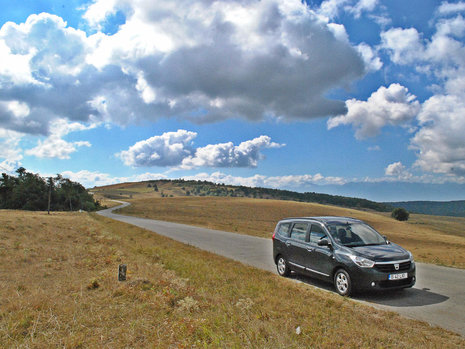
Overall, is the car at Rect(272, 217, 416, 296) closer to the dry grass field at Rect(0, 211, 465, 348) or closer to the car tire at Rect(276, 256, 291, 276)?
the car tire at Rect(276, 256, 291, 276)

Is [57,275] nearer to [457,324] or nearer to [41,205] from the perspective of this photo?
[457,324]

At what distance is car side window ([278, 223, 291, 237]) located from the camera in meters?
10.3

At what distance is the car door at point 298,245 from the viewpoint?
30.1 feet

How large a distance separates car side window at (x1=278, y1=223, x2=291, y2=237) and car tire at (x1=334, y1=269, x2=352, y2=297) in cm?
260

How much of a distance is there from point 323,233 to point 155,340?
534 centimetres

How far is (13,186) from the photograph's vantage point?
91.3 metres

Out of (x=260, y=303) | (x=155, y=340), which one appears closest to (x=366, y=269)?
(x=260, y=303)

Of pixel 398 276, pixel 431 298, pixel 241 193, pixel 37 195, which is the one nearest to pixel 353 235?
pixel 398 276

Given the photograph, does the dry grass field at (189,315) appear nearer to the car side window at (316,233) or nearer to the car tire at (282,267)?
the car tire at (282,267)

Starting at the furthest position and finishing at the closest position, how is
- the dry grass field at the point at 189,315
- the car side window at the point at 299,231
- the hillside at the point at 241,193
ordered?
the hillside at the point at 241,193 < the car side window at the point at 299,231 < the dry grass field at the point at 189,315

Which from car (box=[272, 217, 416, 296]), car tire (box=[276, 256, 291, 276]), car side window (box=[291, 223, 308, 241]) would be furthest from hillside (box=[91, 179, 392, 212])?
car (box=[272, 217, 416, 296])

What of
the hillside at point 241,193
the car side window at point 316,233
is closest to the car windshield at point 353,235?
the car side window at point 316,233

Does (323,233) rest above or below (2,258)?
above

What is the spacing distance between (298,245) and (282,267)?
115 centimetres
